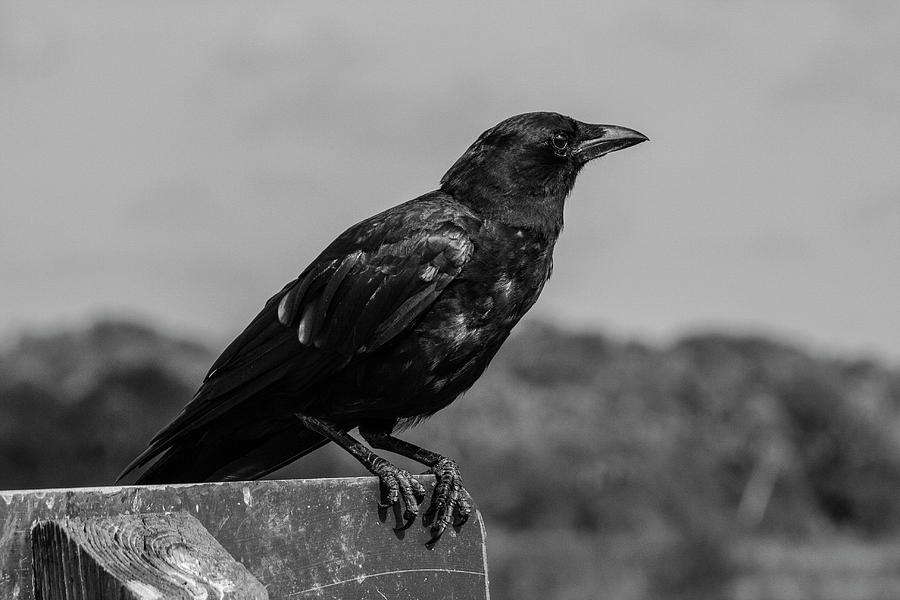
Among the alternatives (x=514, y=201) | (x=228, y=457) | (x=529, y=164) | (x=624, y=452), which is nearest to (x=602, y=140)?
(x=529, y=164)

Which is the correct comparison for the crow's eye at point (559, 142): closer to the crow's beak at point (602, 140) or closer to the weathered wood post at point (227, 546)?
the crow's beak at point (602, 140)

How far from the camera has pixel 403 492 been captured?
3316mm

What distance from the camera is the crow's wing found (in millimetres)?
4703

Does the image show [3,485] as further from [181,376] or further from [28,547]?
[28,547]

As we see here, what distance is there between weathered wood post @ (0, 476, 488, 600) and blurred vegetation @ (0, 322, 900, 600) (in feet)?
36.3

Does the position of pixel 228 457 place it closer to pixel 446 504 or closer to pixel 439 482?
pixel 439 482

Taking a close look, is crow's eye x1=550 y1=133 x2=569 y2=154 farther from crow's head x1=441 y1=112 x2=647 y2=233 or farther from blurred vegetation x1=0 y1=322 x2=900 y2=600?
blurred vegetation x1=0 y1=322 x2=900 y2=600

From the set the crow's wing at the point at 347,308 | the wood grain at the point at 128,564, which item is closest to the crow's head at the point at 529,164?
the crow's wing at the point at 347,308

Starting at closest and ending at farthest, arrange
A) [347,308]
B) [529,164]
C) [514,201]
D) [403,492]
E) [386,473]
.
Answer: [403,492]
[386,473]
[347,308]
[514,201]
[529,164]

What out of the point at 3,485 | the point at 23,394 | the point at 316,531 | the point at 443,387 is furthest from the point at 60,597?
the point at 23,394

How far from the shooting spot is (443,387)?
15.5 feet

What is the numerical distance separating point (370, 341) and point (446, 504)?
1248 mm

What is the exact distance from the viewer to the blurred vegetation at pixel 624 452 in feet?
75.9

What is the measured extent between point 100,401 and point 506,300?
738 inches
